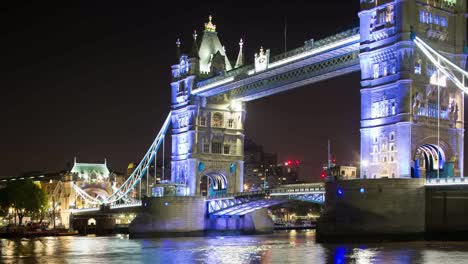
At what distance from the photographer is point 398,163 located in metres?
65.2

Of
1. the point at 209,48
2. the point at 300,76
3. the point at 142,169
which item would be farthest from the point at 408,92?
the point at 142,169

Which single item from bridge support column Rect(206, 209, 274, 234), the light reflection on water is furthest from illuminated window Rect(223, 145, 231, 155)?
the light reflection on water

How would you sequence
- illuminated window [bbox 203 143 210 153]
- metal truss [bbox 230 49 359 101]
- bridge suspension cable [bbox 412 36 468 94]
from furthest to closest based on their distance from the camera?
1. illuminated window [bbox 203 143 210 153]
2. metal truss [bbox 230 49 359 101]
3. bridge suspension cable [bbox 412 36 468 94]

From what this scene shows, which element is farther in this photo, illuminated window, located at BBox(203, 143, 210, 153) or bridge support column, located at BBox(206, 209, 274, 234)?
illuminated window, located at BBox(203, 143, 210, 153)

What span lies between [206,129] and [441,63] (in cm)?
3861

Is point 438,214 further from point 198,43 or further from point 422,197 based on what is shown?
point 198,43

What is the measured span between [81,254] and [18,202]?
213 ft

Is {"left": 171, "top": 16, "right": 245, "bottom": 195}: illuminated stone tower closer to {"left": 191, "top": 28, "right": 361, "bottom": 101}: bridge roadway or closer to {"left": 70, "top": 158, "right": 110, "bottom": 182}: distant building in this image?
{"left": 191, "top": 28, "right": 361, "bottom": 101}: bridge roadway

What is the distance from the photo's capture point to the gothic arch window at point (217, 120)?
328ft

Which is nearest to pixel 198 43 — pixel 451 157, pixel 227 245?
pixel 227 245

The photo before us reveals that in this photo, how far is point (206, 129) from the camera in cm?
9912

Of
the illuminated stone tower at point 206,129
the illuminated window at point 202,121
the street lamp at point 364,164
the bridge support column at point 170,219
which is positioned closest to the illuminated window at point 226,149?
the illuminated stone tower at point 206,129

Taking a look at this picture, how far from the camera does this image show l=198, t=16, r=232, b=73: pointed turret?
334ft

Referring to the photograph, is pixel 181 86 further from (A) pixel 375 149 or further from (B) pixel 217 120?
(A) pixel 375 149
